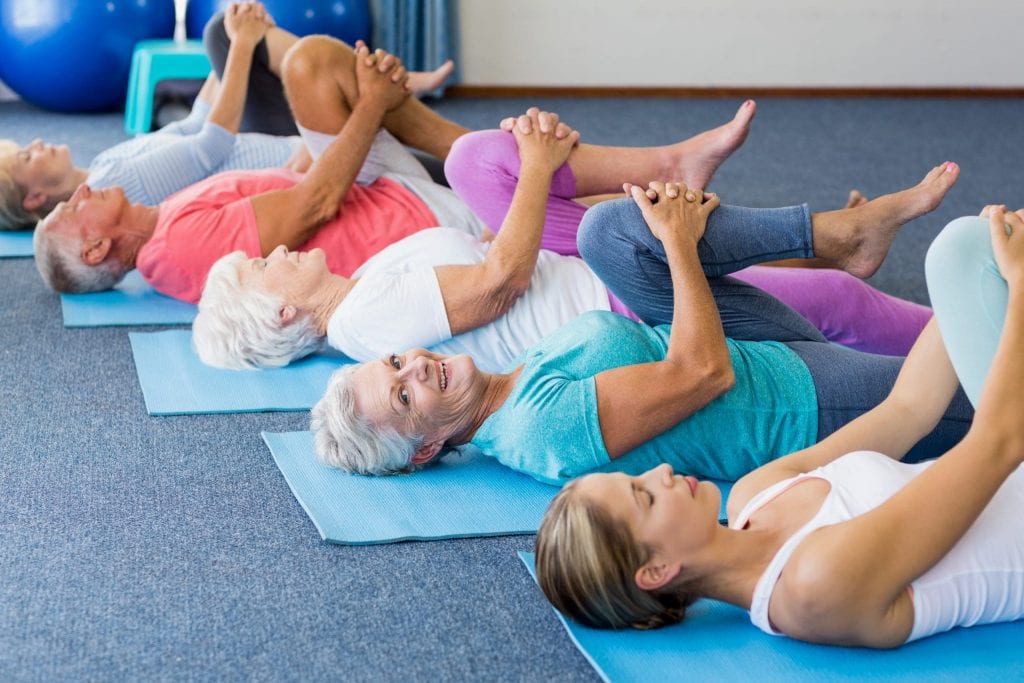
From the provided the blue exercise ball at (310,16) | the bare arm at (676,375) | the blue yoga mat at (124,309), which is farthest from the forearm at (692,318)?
the blue exercise ball at (310,16)

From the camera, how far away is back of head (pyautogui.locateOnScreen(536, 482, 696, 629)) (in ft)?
4.97

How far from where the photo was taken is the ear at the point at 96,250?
3.12 metres

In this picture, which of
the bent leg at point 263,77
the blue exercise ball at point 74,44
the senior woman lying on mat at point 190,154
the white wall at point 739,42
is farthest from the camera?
the white wall at point 739,42

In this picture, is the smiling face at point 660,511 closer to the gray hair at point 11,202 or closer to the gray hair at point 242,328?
the gray hair at point 242,328

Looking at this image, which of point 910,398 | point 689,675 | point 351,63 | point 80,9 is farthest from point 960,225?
point 80,9

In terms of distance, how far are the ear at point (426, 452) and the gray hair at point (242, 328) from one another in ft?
1.76

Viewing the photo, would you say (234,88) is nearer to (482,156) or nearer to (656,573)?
(482,156)

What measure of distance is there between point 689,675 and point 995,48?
5.98 m

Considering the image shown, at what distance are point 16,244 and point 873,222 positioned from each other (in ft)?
9.13

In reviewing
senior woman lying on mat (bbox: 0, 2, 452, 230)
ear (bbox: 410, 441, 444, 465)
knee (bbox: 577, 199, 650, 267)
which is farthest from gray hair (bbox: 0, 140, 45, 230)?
knee (bbox: 577, 199, 650, 267)

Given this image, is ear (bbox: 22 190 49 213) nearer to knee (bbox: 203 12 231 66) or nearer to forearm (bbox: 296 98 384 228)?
knee (bbox: 203 12 231 66)

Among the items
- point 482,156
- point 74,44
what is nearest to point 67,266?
point 482,156

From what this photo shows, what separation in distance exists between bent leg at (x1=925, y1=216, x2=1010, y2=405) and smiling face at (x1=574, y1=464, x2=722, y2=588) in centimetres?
45

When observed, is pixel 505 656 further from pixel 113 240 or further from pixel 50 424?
pixel 113 240
